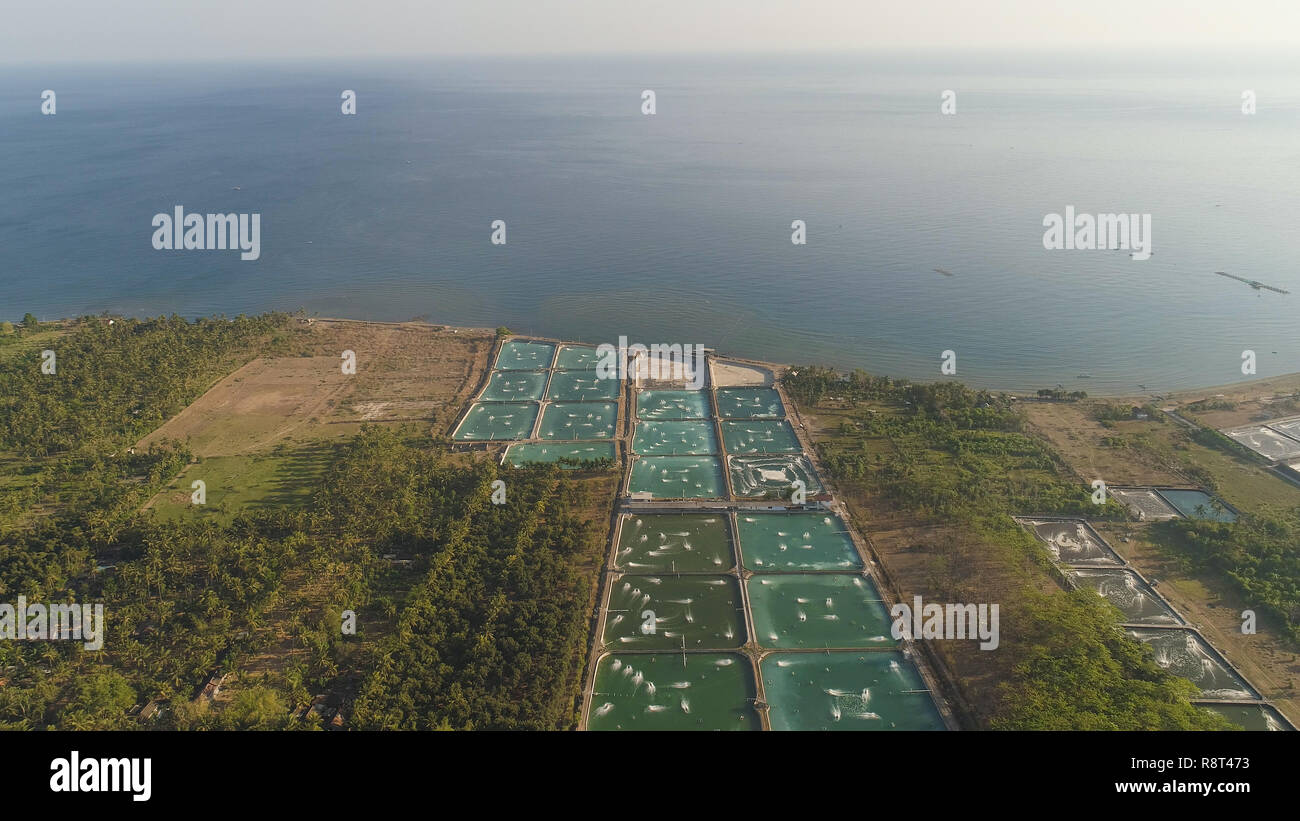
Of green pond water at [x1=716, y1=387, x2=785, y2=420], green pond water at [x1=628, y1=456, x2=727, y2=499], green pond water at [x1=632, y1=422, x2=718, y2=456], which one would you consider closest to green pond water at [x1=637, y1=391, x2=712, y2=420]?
green pond water at [x1=632, y1=422, x2=718, y2=456]

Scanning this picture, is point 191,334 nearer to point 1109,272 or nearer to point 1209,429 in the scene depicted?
point 1209,429

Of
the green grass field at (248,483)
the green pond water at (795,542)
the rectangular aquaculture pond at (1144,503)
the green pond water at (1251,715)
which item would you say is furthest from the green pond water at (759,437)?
the green grass field at (248,483)

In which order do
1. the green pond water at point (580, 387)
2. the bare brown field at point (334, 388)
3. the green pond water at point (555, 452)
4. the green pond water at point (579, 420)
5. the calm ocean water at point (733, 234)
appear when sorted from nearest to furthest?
the green pond water at point (555, 452), the green pond water at point (579, 420), the bare brown field at point (334, 388), the green pond water at point (580, 387), the calm ocean water at point (733, 234)

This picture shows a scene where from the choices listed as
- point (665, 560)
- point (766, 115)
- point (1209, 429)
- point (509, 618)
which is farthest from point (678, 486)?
point (766, 115)

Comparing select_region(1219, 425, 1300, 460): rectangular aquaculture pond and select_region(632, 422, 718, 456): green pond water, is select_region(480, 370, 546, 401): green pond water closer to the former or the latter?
select_region(632, 422, 718, 456): green pond water

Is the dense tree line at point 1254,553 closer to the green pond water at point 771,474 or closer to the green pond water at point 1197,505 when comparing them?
the green pond water at point 1197,505

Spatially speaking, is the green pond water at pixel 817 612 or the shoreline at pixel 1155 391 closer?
the green pond water at pixel 817 612
